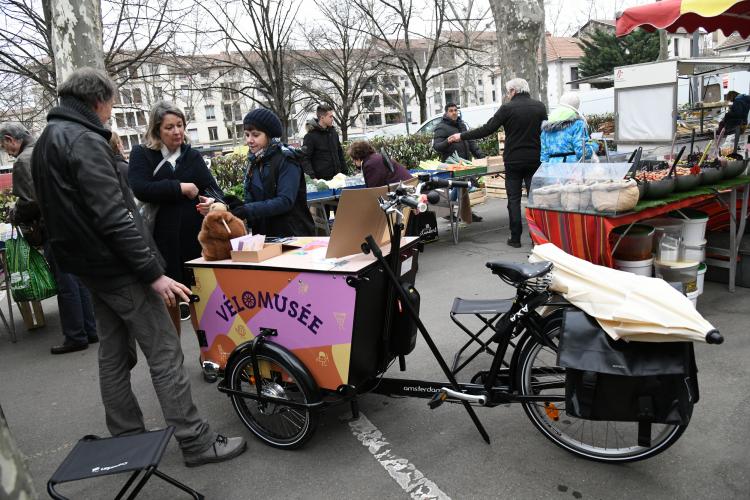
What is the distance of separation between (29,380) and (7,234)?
5.38ft

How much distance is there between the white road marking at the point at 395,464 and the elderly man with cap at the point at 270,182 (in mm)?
1405

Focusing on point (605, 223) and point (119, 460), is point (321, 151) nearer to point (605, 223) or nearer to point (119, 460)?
point (605, 223)

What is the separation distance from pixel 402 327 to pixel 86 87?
74.9 inches

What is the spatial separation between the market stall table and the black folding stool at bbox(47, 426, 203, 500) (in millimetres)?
2999

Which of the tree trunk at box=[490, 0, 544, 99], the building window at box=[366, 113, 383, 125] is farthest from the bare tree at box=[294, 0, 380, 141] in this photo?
the building window at box=[366, 113, 383, 125]

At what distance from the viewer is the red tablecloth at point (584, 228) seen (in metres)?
3.79

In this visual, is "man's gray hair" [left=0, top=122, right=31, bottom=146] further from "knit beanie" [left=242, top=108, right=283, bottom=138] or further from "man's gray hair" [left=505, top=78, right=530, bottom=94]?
"man's gray hair" [left=505, top=78, right=530, bottom=94]

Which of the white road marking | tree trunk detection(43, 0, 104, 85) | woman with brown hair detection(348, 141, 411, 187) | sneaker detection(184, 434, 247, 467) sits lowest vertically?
the white road marking

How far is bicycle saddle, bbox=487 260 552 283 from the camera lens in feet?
8.09

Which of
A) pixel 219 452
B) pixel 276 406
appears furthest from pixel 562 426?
pixel 219 452

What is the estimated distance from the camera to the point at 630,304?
7.06 ft

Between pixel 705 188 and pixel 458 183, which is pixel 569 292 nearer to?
pixel 458 183

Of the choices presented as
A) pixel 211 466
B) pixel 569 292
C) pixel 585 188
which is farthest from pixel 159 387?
pixel 585 188

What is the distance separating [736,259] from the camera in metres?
4.67
